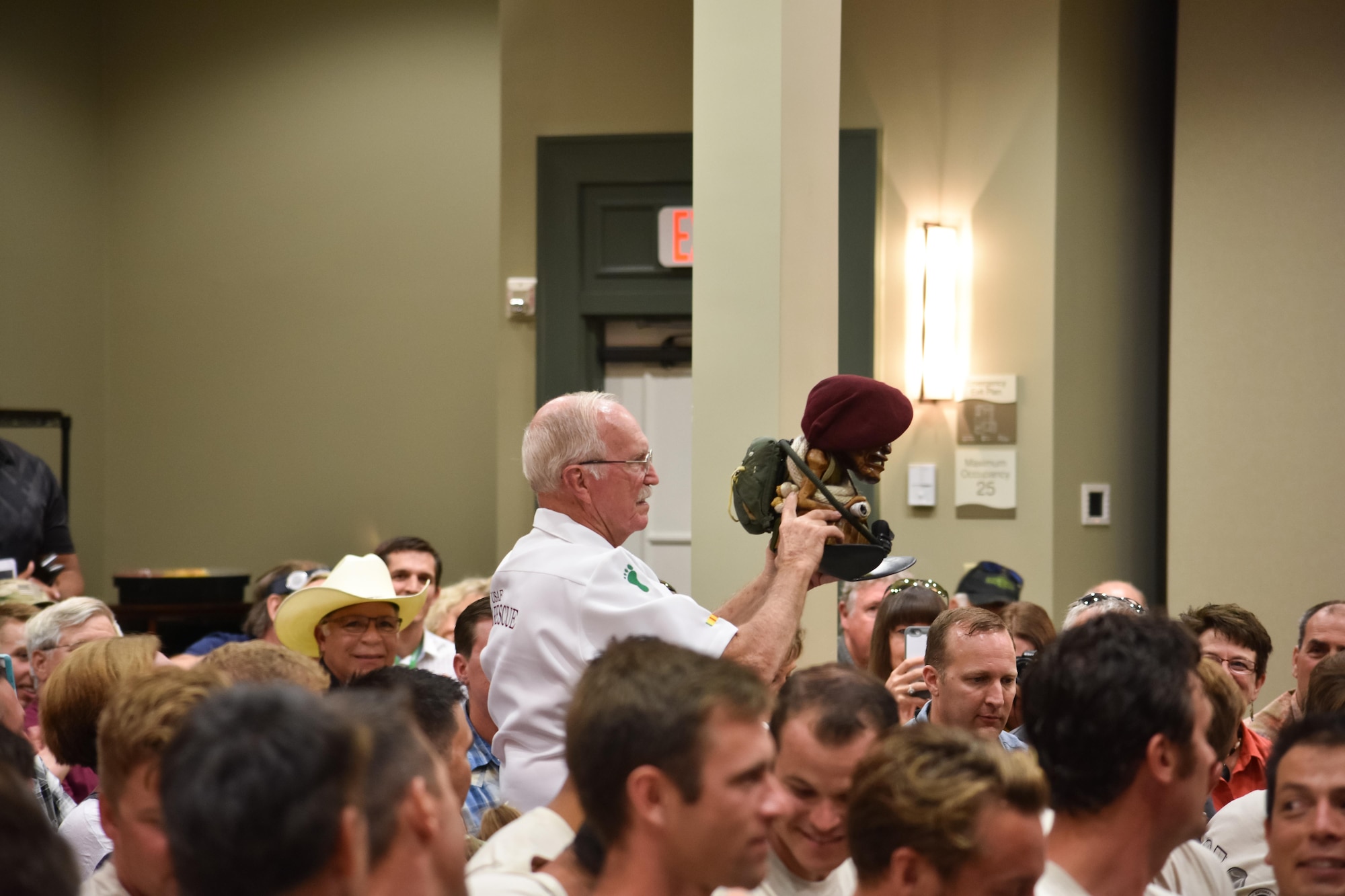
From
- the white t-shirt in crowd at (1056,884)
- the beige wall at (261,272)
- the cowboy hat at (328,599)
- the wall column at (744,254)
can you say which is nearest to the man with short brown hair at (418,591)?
the cowboy hat at (328,599)

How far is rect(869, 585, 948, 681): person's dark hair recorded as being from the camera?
4160 millimetres

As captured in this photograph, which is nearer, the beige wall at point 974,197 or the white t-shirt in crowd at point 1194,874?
the white t-shirt in crowd at point 1194,874

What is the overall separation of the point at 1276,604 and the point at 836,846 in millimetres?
4536

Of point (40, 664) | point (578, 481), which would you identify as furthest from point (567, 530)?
point (40, 664)

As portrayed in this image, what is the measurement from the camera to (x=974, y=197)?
623 centimetres

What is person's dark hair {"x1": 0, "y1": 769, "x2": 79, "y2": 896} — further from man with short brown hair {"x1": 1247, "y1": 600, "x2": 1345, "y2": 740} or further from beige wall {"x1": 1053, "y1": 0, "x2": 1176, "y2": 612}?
beige wall {"x1": 1053, "y1": 0, "x2": 1176, "y2": 612}

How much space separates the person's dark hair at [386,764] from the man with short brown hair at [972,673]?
199 cm

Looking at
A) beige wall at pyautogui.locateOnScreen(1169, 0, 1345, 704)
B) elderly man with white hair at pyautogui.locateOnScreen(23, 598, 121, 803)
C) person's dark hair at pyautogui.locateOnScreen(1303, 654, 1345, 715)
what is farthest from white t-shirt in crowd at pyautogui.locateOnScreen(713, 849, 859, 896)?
beige wall at pyautogui.locateOnScreen(1169, 0, 1345, 704)

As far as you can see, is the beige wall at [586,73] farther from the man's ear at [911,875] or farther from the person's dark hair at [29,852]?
the person's dark hair at [29,852]

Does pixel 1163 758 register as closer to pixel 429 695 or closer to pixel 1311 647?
pixel 429 695

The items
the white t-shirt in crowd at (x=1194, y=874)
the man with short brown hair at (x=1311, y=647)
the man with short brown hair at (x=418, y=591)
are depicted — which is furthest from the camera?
the man with short brown hair at (x=418, y=591)

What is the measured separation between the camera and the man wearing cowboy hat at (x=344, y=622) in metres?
4.35

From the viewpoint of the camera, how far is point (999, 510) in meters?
6.14

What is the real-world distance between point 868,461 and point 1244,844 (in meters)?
1.13
